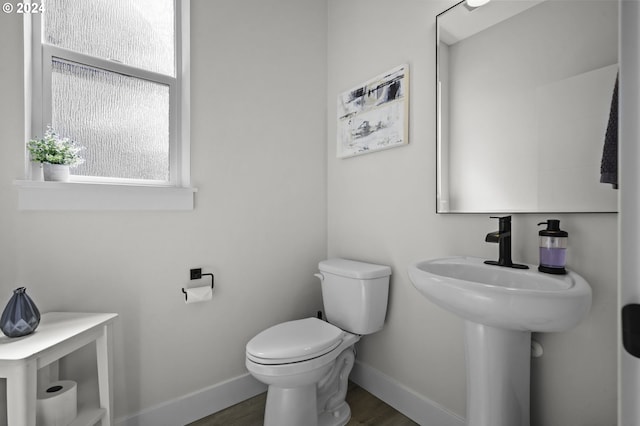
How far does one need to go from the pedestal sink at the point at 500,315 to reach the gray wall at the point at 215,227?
101 centimetres

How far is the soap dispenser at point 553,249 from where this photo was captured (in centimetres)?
102

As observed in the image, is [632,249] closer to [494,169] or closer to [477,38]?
[494,169]

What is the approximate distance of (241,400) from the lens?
1.76 metres

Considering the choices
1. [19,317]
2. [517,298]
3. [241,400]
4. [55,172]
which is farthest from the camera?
[241,400]

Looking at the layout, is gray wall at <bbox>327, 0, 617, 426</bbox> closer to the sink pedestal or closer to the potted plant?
the sink pedestal

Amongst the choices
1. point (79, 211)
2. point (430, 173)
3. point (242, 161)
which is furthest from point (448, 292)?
point (79, 211)

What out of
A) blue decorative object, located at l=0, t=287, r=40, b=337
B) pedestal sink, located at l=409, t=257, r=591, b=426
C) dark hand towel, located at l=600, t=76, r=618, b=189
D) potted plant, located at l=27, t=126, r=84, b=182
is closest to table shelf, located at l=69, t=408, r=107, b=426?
blue decorative object, located at l=0, t=287, r=40, b=337

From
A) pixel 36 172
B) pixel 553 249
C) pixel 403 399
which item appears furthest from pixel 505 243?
pixel 36 172

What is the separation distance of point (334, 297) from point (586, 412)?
1.09m

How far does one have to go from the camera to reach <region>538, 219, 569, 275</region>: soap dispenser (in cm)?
102

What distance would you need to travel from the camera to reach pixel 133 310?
1.45m

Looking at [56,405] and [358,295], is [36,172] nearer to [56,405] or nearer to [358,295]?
[56,405]

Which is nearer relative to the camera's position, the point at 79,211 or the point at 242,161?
the point at 79,211

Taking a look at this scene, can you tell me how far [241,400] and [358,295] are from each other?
0.92 m
